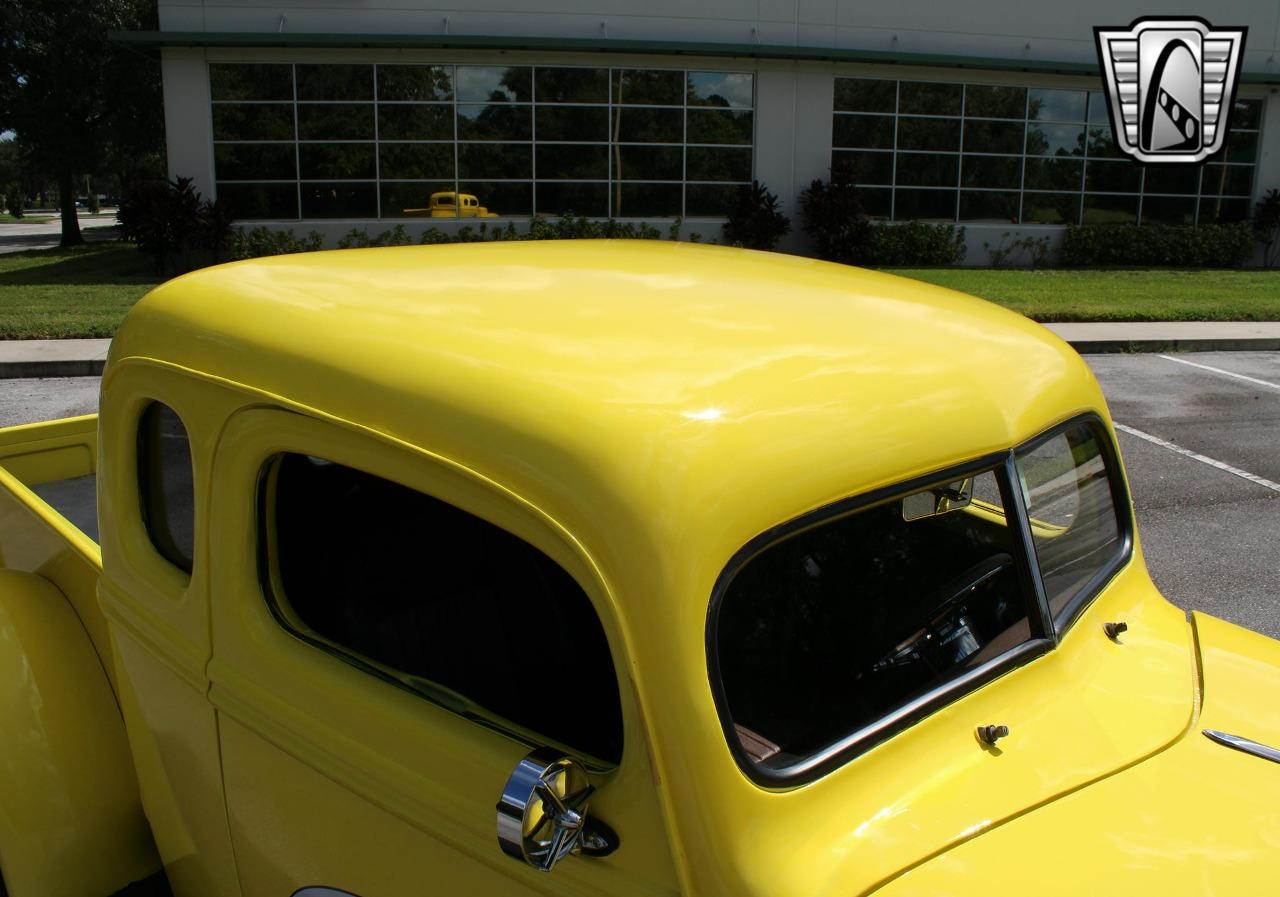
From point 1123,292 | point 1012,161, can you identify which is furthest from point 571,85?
point 1123,292

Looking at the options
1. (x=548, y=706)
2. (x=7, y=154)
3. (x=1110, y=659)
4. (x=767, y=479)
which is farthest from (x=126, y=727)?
(x=7, y=154)

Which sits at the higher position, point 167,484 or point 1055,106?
point 1055,106

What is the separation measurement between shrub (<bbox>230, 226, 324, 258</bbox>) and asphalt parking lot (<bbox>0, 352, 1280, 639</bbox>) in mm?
9752

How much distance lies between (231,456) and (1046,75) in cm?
2443

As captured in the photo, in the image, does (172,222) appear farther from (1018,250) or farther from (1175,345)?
(1018,250)

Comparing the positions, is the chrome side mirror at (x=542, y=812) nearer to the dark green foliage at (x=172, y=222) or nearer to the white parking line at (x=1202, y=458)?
the white parking line at (x=1202, y=458)

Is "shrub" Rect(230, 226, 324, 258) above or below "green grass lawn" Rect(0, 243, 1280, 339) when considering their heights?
above

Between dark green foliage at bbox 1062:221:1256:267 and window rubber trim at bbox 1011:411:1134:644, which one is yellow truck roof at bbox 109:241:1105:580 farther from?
dark green foliage at bbox 1062:221:1256:267

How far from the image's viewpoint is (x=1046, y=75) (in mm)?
23016

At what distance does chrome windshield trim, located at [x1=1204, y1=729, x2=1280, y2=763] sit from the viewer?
6.22 feet

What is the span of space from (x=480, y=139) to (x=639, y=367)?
20485 millimetres

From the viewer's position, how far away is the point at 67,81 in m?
29.7

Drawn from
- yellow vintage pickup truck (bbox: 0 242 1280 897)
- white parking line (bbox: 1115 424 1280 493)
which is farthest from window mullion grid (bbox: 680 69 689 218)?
yellow vintage pickup truck (bbox: 0 242 1280 897)

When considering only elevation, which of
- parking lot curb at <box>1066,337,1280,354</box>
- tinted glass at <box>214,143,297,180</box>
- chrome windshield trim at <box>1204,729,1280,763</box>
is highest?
tinted glass at <box>214,143,297,180</box>
